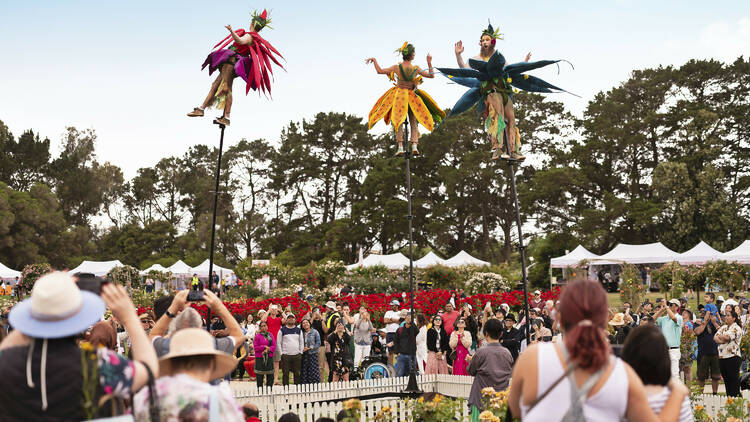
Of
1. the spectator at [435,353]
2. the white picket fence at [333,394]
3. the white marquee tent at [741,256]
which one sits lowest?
the white picket fence at [333,394]

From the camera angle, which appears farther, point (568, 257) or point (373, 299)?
point (568, 257)

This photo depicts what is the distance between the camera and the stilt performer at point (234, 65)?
7102mm

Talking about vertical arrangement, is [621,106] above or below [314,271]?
above

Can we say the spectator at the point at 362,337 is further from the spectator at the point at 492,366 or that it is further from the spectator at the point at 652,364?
the spectator at the point at 652,364

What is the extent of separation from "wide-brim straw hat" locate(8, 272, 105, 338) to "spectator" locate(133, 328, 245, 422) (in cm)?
33

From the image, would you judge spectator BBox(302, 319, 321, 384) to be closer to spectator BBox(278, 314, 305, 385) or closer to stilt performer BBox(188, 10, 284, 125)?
spectator BBox(278, 314, 305, 385)

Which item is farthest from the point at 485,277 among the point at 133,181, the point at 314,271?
the point at 133,181

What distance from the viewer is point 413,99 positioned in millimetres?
9070

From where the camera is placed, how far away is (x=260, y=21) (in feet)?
23.9

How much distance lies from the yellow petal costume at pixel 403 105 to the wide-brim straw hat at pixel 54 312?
261 inches

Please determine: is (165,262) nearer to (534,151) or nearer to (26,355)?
(534,151)

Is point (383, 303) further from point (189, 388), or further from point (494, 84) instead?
point (189, 388)

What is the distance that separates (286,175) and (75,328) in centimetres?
4743

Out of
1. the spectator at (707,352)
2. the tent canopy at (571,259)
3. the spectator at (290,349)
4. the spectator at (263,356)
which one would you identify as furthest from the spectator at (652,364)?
the tent canopy at (571,259)
